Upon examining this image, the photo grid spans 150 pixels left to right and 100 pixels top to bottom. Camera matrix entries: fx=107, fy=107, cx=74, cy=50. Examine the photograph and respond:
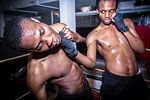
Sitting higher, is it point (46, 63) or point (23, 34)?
point (23, 34)

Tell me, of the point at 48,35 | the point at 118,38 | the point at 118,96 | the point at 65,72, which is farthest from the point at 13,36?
the point at 118,96

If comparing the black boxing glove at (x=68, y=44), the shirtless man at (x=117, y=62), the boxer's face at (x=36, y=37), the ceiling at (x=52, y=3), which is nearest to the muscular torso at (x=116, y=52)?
the shirtless man at (x=117, y=62)

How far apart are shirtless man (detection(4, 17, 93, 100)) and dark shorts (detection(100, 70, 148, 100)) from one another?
29 cm

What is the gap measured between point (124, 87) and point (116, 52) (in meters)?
0.46

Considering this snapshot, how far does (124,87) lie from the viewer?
4.52ft

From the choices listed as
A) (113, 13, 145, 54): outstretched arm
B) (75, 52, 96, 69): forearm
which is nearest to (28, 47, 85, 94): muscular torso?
(75, 52, 96, 69): forearm

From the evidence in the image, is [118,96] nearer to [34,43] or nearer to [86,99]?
[86,99]

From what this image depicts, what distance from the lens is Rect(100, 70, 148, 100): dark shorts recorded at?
1.34 m

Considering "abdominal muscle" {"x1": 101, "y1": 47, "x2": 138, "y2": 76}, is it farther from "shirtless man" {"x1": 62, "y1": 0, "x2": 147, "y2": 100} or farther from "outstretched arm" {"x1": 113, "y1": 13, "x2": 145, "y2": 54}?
"outstretched arm" {"x1": 113, "y1": 13, "x2": 145, "y2": 54}

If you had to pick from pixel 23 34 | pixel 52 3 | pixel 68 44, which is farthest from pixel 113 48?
pixel 52 3

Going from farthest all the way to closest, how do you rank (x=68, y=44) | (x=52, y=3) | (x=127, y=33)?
(x=52, y=3)
(x=127, y=33)
(x=68, y=44)

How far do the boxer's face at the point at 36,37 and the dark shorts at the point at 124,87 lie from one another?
911 mm

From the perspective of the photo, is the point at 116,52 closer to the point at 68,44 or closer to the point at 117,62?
the point at 117,62

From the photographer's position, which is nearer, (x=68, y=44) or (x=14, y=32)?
(x=14, y=32)
